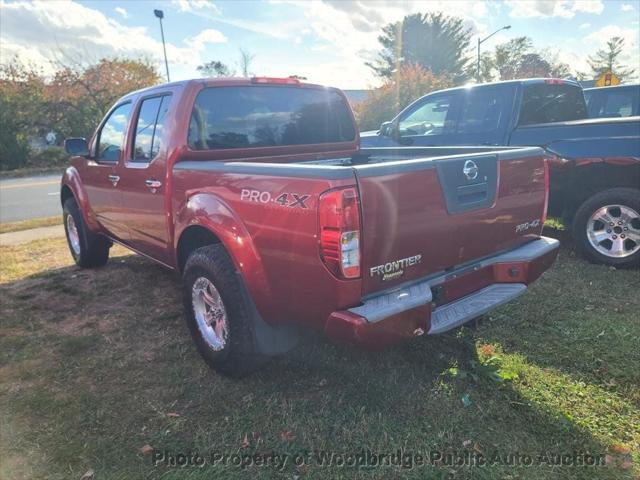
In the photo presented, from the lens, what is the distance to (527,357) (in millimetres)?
3232

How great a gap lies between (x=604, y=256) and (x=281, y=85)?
3.77 metres

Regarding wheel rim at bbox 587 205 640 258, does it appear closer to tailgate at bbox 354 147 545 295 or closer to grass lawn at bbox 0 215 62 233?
tailgate at bbox 354 147 545 295

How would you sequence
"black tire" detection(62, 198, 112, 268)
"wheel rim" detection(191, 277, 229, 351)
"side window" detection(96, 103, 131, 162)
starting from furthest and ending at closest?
1. "black tire" detection(62, 198, 112, 268)
2. "side window" detection(96, 103, 131, 162)
3. "wheel rim" detection(191, 277, 229, 351)

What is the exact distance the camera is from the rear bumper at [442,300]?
7.30ft

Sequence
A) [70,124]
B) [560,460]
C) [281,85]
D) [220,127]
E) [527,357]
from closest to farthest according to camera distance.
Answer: [560,460], [527,357], [220,127], [281,85], [70,124]

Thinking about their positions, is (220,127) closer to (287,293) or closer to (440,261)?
(287,293)

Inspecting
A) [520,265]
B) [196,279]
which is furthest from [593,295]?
[196,279]

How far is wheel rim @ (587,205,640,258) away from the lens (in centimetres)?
477

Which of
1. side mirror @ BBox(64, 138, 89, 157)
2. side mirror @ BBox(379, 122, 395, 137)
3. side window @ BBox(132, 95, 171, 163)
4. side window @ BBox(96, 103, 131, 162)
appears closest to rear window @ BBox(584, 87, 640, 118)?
side mirror @ BBox(379, 122, 395, 137)

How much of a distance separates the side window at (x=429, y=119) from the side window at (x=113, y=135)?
3.96 metres

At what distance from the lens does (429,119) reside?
656cm

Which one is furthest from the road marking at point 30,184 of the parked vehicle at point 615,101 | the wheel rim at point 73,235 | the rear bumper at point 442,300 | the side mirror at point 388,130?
the rear bumper at point 442,300

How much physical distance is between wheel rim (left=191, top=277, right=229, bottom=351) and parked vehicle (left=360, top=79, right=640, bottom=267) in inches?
159

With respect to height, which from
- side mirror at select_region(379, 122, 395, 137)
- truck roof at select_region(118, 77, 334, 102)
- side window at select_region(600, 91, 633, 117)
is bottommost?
side mirror at select_region(379, 122, 395, 137)
